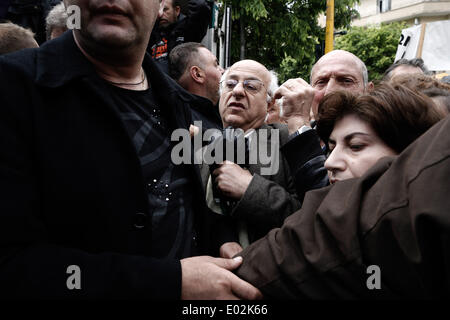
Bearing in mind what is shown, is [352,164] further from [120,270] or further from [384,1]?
[384,1]

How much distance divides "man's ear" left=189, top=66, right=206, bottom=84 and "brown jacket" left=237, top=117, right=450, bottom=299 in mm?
2566

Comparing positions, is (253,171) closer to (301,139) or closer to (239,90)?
(301,139)

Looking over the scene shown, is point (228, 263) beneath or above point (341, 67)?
beneath

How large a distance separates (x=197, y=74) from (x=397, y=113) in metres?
2.32

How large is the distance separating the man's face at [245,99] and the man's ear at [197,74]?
39.8 inches

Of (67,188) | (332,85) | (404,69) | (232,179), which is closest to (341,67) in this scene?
(332,85)

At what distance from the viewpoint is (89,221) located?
3.90 ft

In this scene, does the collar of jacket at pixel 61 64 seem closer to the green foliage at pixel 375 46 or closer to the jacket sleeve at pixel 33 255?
the jacket sleeve at pixel 33 255

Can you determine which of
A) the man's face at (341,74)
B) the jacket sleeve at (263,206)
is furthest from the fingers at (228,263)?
the man's face at (341,74)

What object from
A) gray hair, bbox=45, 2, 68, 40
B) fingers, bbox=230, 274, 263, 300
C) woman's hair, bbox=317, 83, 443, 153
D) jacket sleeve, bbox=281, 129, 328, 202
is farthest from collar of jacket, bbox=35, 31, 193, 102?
gray hair, bbox=45, 2, 68, 40

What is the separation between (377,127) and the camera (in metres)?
1.60

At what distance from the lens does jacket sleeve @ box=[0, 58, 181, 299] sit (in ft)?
3.34

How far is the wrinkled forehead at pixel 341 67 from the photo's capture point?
2.90 m

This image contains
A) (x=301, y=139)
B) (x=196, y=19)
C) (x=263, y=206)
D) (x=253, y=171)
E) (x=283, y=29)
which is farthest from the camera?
(x=283, y=29)
